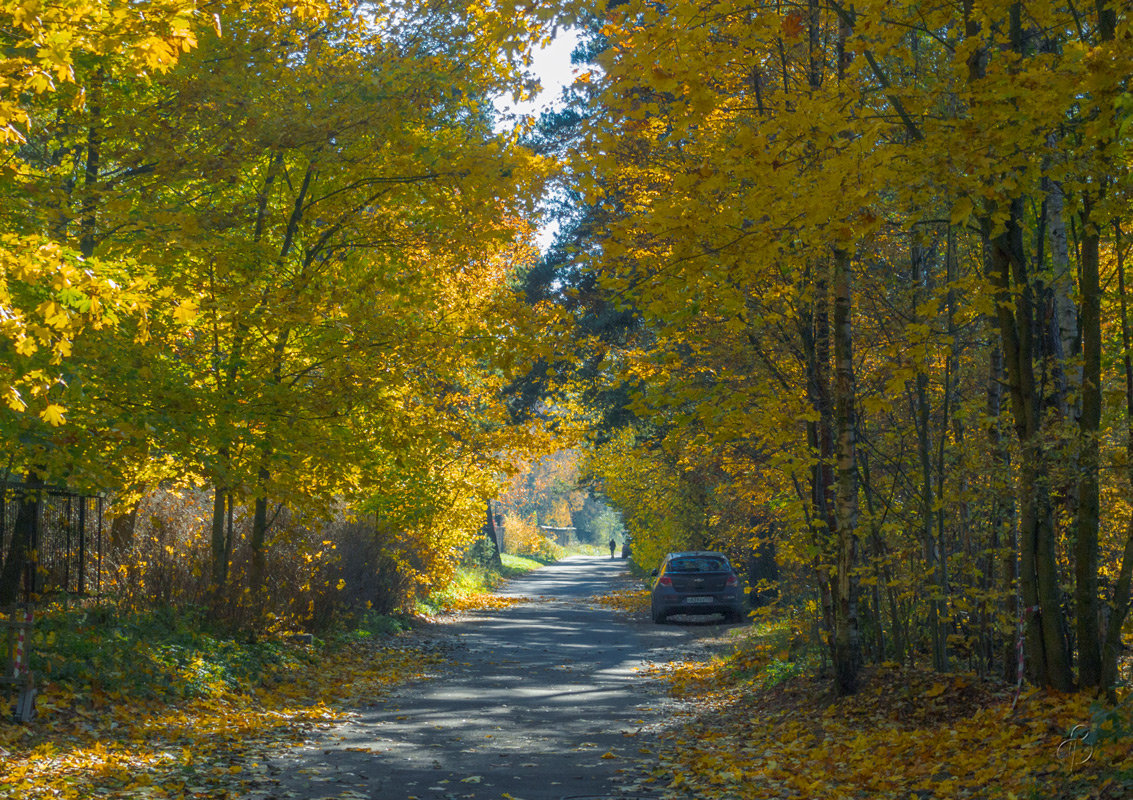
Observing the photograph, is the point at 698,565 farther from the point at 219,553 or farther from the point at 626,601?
the point at 219,553

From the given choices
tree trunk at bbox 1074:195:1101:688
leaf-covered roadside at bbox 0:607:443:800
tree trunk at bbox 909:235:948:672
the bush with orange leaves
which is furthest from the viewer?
the bush with orange leaves

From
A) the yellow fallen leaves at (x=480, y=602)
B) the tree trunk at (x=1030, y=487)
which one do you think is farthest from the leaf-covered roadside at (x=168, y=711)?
the yellow fallen leaves at (x=480, y=602)

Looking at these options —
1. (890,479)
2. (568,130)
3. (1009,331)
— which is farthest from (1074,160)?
(568,130)

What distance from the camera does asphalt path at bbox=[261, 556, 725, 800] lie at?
7.07m

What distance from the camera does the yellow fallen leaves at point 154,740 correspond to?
6746 mm

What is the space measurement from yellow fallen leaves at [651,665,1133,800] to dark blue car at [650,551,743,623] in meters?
10.7

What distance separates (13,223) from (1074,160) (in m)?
8.33

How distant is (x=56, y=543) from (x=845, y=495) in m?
10.9

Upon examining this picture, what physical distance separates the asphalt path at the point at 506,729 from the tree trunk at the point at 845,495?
6.68 ft

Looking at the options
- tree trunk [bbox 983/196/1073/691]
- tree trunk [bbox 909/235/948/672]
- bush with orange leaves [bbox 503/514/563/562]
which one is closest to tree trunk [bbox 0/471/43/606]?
tree trunk [bbox 909/235/948/672]

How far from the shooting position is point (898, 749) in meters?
7.31

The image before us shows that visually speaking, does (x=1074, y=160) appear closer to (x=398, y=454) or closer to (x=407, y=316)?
(x=407, y=316)

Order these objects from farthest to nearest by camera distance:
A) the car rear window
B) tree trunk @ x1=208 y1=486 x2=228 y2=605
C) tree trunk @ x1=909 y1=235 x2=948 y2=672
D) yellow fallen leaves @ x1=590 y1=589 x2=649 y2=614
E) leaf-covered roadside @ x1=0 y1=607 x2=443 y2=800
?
1. yellow fallen leaves @ x1=590 y1=589 x2=649 y2=614
2. the car rear window
3. tree trunk @ x1=208 y1=486 x2=228 y2=605
4. tree trunk @ x1=909 y1=235 x2=948 y2=672
5. leaf-covered roadside @ x1=0 y1=607 x2=443 y2=800

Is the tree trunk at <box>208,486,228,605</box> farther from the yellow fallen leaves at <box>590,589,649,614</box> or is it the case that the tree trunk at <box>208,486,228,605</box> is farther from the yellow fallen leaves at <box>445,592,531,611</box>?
the yellow fallen leaves at <box>590,589,649,614</box>
